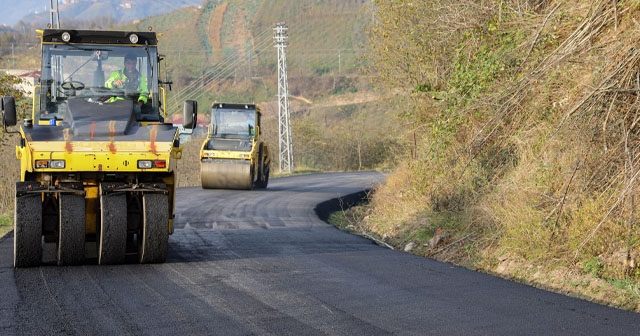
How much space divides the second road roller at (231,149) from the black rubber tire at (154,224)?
1656 centimetres

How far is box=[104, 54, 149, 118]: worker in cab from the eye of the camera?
11750 mm

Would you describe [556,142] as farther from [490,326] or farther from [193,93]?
[193,93]

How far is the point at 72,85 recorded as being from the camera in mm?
11617

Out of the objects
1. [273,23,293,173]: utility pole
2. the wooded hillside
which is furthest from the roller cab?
[273,23,293,173]: utility pole

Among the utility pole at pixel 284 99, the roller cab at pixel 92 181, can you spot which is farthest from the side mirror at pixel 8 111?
the utility pole at pixel 284 99

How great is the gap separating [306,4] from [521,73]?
Answer: 4214 inches

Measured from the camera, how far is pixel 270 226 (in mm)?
16969

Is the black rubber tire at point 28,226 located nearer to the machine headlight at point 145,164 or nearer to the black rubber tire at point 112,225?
the black rubber tire at point 112,225

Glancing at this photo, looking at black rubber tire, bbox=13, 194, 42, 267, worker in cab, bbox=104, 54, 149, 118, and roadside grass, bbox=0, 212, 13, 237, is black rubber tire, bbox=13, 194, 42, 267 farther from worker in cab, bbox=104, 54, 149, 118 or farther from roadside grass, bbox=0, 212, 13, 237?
roadside grass, bbox=0, 212, 13, 237

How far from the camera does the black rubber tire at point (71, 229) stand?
9.90 m

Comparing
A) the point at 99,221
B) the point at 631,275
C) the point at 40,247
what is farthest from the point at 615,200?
the point at 40,247

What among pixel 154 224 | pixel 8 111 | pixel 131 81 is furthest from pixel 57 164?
pixel 131 81

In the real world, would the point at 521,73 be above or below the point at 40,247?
above

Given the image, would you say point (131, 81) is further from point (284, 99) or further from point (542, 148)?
point (284, 99)
